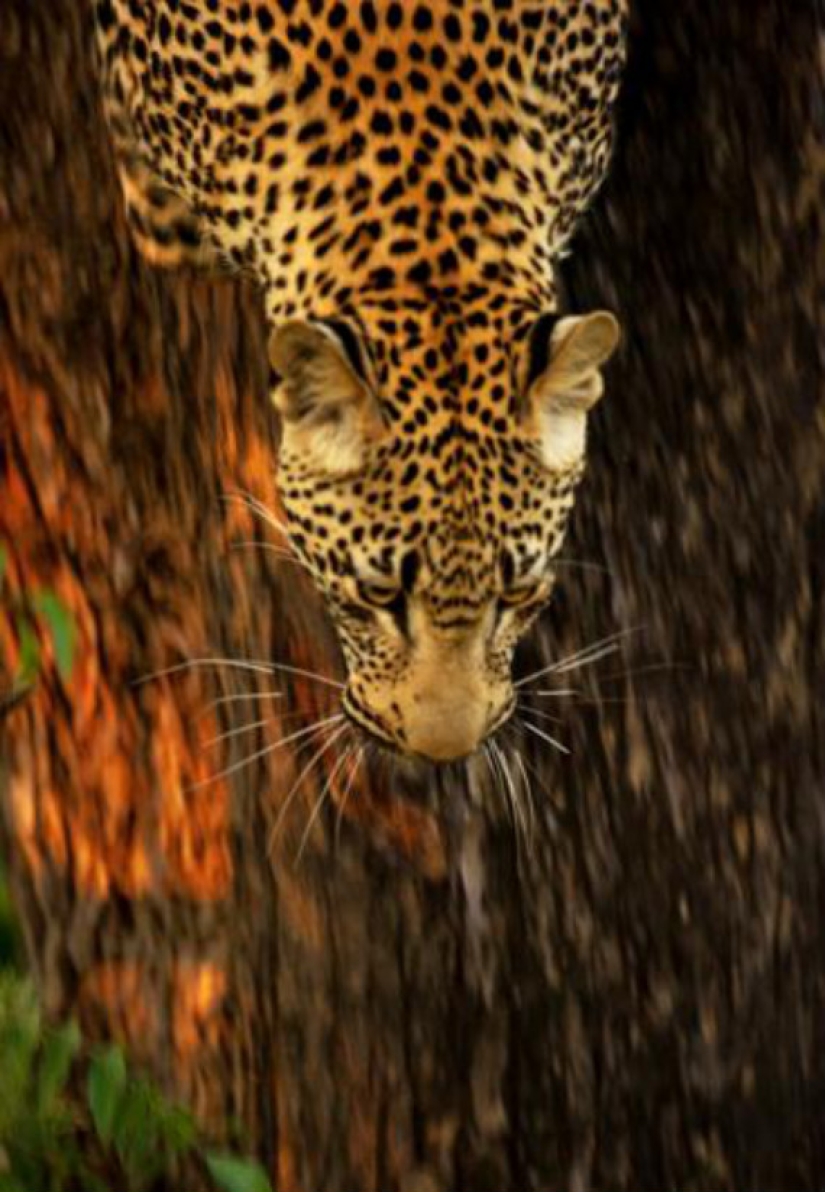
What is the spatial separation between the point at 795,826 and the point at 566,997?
584 millimetres

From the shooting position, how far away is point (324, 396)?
5.28 meters

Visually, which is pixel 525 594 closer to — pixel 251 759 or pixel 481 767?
pixel 481 767

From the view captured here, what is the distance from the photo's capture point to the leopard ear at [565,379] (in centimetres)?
521

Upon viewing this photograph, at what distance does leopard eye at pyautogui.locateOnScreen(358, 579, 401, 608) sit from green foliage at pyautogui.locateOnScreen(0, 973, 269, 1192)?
0.89 meters

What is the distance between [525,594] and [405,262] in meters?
0.62

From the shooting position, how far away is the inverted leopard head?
17.4 feet

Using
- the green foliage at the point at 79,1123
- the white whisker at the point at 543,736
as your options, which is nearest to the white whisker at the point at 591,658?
the white whisker at the point at 543,736

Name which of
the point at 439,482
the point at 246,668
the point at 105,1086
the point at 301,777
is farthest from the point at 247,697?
the point at 105,1086

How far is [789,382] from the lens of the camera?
6.05 meters

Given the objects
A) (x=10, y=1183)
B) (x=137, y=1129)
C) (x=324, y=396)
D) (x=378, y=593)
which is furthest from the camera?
(x=137, y=1129)

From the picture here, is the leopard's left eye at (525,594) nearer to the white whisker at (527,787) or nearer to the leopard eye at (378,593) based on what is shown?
the leopard eye at (378,593)

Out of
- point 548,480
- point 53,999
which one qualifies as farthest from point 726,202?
point 53,999

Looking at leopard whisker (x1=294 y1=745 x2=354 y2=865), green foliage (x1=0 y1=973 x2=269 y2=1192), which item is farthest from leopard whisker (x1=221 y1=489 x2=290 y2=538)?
green foliage (x1=0 y1=973 x2=269 y2=1192)

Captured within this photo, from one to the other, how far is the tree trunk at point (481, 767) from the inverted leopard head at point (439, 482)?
410mm
